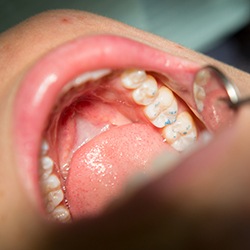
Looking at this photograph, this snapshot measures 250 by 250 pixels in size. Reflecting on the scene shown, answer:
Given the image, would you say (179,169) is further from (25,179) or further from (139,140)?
(139,140)

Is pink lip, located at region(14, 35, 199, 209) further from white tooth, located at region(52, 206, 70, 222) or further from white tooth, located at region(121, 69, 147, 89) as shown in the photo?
white tooth, located at region(52, 206, 70, 222)

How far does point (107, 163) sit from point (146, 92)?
0.17 metres

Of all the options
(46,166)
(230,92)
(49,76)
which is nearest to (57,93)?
(49,76)

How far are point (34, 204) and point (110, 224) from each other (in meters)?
0.11

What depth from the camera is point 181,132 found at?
0.86 meters

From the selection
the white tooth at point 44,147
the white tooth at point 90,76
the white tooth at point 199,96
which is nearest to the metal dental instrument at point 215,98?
the white tooth at point 199,96

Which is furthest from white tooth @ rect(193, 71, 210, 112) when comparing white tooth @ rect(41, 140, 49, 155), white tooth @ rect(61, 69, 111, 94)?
white tooth @ rect(41, 140, 49, 155)

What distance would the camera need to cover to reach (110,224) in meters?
0.56

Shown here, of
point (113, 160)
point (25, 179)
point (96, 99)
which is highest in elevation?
point (25, 179)

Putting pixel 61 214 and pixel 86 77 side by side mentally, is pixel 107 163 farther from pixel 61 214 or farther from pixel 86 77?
pixel 86 77

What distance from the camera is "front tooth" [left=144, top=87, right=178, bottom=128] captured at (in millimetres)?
826

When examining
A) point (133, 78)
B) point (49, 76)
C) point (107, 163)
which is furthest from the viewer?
point (107, 163)

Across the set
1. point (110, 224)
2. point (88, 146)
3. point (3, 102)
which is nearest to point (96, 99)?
point (88, 146)

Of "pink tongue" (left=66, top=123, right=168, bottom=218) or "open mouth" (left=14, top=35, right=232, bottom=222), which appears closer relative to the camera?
"open mouth" (left=14, top=35, right=232, bottom=222)
